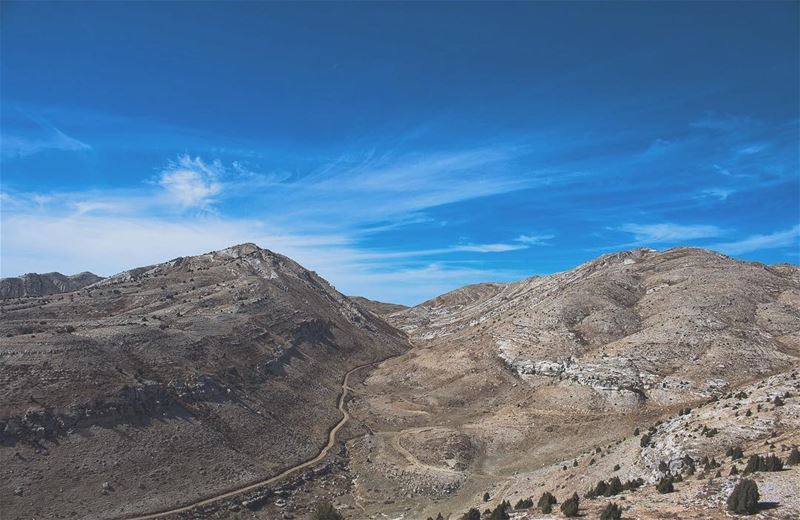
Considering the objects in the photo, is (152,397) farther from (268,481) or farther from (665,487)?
(665,487)

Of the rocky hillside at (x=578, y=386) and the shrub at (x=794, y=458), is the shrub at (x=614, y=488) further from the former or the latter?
the shrub at (x=794, y=458)

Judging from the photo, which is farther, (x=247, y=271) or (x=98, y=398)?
(x=247, y=271)

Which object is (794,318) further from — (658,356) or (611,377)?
(611,377)

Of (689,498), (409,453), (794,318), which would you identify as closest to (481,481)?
(409,453)

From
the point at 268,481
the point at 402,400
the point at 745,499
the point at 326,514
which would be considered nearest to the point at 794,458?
the point at 745,499

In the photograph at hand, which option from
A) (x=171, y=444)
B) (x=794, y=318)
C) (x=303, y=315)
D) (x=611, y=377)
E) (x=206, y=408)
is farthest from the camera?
(x=303, y=315)

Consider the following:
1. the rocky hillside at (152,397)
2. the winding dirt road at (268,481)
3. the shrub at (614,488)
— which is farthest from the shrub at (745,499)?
the rocky hillside at (152,397)

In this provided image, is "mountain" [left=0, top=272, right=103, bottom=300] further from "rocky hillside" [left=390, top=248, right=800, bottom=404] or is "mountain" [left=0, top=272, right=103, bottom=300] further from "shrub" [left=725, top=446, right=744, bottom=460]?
"shrub" [left=725, top=446, right=744, bottom=460]
